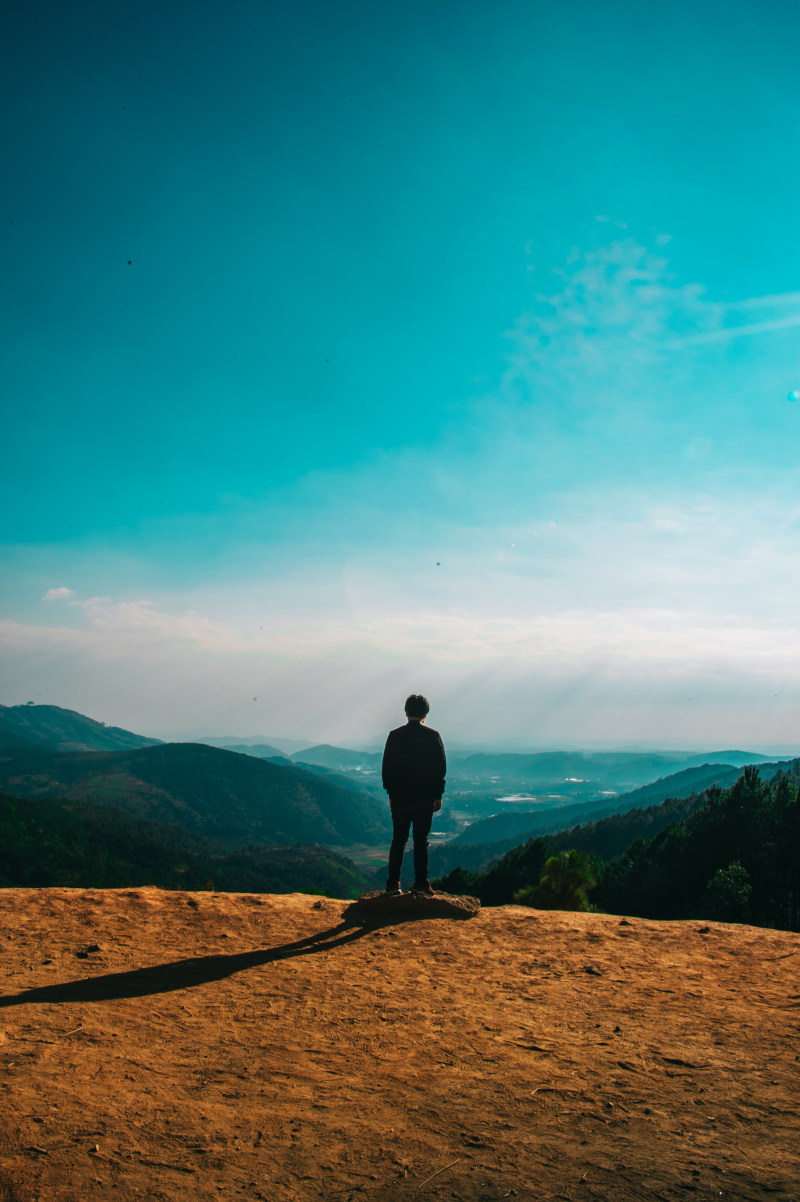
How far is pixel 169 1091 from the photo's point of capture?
13.7 feet

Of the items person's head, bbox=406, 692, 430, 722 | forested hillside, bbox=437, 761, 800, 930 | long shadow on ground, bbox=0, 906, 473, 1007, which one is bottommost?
forested hillside, bbox=437, 761, 800, 930

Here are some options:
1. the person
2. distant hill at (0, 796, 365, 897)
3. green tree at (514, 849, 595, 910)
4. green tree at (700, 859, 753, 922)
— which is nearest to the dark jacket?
the person

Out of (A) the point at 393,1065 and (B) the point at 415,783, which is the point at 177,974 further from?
(B) the point at 415,783

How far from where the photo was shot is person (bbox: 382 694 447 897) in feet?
32.6

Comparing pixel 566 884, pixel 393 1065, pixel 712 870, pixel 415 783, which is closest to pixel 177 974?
pixel 393 1065

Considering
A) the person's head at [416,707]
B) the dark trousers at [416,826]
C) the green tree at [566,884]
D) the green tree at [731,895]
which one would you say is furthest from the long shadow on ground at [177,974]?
the green tree at [731,895]

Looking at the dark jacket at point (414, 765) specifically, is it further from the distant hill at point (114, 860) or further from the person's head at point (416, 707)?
the distant hill at point (114, 860)

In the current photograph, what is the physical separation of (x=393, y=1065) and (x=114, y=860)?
169216 mm

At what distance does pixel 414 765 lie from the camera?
32.9 feet

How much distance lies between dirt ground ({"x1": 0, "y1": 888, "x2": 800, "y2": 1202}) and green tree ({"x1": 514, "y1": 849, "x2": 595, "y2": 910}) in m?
23.1

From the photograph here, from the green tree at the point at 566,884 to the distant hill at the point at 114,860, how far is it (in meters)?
94.2

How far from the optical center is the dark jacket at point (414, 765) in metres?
9.98

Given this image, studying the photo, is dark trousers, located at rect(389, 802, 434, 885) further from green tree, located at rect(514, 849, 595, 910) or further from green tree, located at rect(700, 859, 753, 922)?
green tree, located at rect(700, 859, 753, 922)

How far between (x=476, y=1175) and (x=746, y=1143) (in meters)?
1.76
